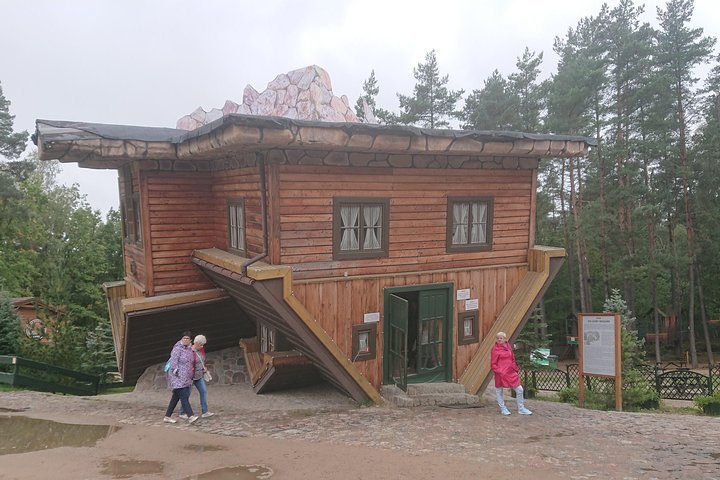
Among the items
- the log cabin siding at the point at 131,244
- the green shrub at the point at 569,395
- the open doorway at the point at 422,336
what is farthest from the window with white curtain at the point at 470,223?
the log cabin siding at the point at 131,244

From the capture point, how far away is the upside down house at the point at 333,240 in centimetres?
939

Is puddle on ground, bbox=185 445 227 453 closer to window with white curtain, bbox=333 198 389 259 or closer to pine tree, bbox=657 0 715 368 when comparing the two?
window with white curtain, bbox=333 198 389 259

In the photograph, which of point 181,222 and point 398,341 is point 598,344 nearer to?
point 398,341

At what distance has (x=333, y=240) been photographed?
9.91m

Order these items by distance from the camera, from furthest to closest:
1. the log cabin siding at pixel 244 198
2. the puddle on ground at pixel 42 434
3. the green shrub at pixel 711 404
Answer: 1. the green shrub at pixel 711 404
2. the log cabin siding at pixel 244 198
3. the puddle on ground at pixel 42 434

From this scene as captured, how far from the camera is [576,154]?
37.6 feet

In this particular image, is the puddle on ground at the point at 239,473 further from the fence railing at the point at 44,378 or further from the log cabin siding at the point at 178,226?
the fence railing at the point at 44,378

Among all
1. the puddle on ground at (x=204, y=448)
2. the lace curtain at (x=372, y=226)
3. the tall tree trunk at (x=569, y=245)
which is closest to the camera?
the puddle on ground at (x=204, y=448)

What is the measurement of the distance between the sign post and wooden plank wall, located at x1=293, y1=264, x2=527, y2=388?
1.78m

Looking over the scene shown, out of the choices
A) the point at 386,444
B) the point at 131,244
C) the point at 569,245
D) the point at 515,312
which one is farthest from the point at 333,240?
the point at 569,245

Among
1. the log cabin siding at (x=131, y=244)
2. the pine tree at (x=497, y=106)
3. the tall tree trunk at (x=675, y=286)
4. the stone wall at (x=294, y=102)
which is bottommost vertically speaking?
the tall tree trunk at (x=675, y=286)

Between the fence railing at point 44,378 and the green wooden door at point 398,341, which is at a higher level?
the green wooden door at point 398,341

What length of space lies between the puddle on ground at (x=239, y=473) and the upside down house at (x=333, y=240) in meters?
3.09

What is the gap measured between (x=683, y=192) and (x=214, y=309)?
26194 millimetres
